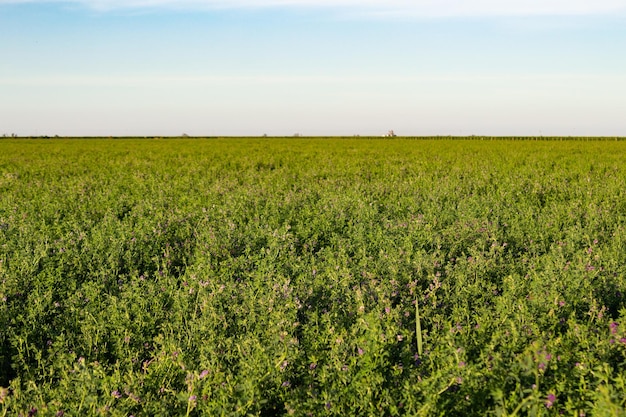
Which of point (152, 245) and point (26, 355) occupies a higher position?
point (152, 245)

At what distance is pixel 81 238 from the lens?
705 centimetres

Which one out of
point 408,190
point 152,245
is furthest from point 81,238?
point 408,190

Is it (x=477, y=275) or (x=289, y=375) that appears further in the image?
(x=477, y=275)

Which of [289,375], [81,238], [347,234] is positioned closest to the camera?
[289,375]

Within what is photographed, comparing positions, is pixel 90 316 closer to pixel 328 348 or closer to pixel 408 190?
pixel 328 348

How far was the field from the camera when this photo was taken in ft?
10.3

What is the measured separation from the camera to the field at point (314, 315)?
10.3 ft

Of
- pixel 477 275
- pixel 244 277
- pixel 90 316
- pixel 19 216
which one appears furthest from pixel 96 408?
pixel 19 216

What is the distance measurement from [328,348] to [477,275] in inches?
93.2

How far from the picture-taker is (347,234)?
7871 millimetres

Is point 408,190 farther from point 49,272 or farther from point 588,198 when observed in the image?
point 49,272

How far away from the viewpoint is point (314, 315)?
13.7 ft

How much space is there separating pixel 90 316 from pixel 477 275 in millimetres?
3768

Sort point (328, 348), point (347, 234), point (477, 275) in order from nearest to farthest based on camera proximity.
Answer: point (328, 348) → point (477, 275) → point (347, 234)
